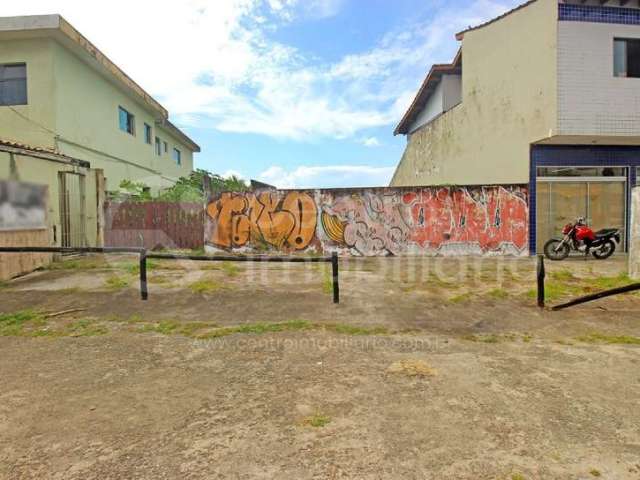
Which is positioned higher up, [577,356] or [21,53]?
[21,53]

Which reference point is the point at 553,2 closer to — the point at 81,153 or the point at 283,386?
the point at 283,386

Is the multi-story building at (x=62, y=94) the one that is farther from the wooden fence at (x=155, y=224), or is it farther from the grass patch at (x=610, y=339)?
the grass patch at (x=610, y=339)

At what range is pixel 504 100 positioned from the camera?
11.8 m

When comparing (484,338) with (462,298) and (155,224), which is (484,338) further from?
(155,224)

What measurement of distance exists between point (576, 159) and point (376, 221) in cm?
608

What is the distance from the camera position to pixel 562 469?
2.18m

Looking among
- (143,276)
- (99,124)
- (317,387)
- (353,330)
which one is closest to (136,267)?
(143,276)

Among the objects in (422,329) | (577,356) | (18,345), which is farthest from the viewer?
(422,329)

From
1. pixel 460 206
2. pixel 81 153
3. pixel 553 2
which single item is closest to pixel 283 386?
pixel 460 206

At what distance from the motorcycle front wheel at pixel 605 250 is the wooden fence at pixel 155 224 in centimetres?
1153

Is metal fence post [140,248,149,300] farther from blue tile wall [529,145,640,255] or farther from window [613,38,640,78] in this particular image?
window [613,38,640,78]

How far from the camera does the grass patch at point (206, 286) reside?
23.7 ft

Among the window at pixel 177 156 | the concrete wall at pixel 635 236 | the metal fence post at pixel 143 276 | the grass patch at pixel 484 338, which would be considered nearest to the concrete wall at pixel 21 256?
the metal fence post at pixel 143 276

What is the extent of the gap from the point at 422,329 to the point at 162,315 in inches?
139
